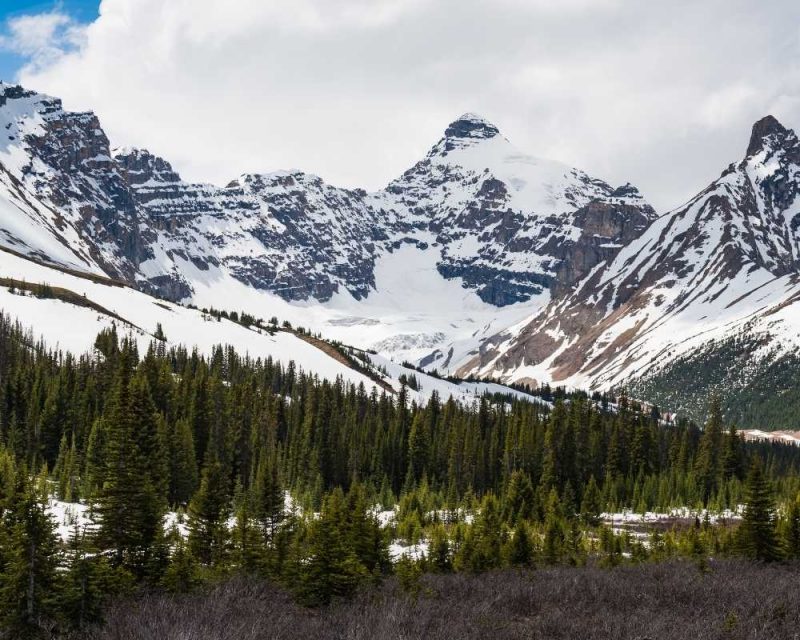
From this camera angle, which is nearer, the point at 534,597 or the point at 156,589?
the point at 534,597

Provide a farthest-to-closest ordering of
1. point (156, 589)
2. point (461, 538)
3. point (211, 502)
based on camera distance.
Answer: point (461, 538), point (211, 502), point (156, 589)

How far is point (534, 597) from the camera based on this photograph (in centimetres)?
2238

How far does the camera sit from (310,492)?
92.3 m

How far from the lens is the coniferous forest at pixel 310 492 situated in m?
24.1

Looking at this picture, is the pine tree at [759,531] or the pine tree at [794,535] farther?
the pine tree at [794,535]

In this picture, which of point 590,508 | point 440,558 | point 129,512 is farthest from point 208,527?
point 590,508

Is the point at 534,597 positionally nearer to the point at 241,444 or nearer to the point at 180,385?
the point at 241,444

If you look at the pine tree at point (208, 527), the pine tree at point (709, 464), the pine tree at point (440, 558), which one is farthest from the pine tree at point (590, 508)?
the pine tree at point (208, 527)

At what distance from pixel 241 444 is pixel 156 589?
74385 mm

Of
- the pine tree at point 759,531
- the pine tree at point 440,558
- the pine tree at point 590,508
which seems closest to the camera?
the pine tree at point 759,531

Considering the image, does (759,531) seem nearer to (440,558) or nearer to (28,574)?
(440,558)

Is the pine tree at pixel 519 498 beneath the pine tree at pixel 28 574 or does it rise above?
beneath

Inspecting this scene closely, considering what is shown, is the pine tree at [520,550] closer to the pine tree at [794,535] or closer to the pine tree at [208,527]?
the pine tree at [794,535]

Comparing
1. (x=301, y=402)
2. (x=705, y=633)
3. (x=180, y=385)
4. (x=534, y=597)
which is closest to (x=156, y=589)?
(x=534, y=597)
